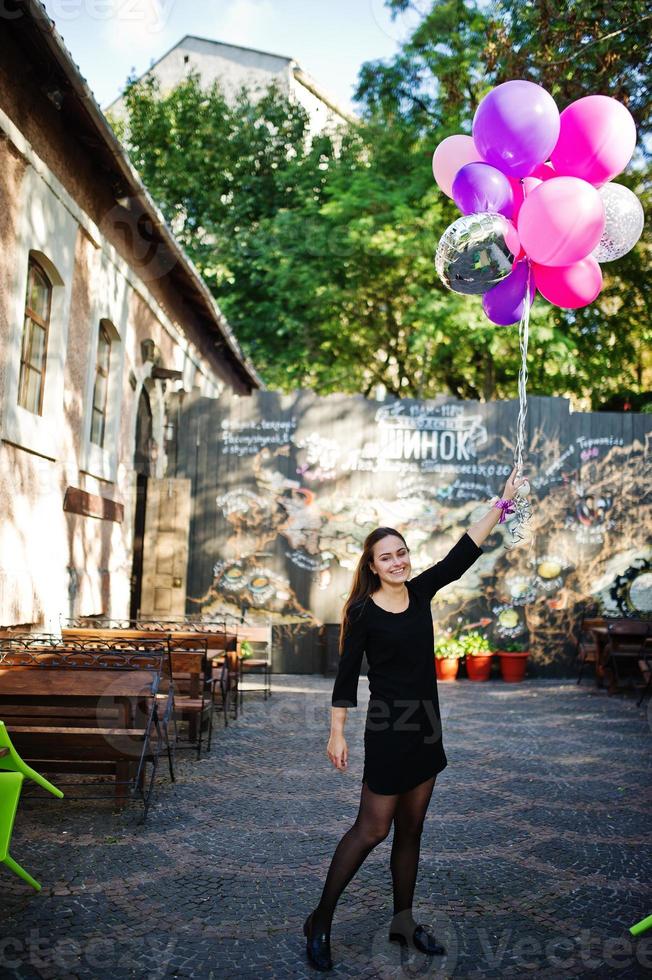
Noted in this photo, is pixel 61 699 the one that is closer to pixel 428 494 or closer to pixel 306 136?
pixel 428 494

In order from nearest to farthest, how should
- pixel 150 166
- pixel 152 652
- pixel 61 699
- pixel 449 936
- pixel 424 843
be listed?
pixel 449 936 → pixel 424 843 → pixel 61 699 → pixel 152 652 → pixel 150 166

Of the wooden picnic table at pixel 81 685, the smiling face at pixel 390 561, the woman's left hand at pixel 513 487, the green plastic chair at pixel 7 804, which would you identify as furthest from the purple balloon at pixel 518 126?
the wooden picnic table at pixel 81 685

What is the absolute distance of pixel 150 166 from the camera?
74.3ft

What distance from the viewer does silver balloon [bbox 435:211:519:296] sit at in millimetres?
3965

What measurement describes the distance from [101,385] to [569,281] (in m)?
7.34

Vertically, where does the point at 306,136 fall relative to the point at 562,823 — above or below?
above

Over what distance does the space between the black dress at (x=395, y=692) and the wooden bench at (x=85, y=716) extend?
2.32 m

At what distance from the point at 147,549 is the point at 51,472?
3759 mm

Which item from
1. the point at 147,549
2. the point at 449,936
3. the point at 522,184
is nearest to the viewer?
the point at 449,936

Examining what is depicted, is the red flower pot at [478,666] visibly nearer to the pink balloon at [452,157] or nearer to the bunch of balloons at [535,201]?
the bunch of balloons at [535,201]

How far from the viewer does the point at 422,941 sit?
3531 millimetres

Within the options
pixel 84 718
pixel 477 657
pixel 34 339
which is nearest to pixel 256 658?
pixel 477 657

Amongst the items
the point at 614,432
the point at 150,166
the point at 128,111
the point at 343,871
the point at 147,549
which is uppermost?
the point at 128,111

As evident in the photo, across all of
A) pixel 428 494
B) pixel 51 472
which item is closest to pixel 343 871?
pixel 51 472
